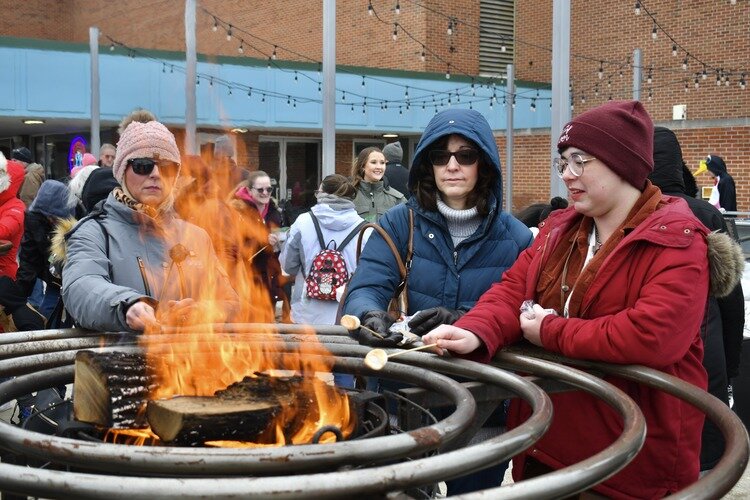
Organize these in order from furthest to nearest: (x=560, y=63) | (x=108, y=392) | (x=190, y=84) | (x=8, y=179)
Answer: (x=190, y=84) < (x=560, y=63) < (x=8, y=179) < (x=108, y=392)

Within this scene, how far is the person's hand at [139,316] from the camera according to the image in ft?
9.86

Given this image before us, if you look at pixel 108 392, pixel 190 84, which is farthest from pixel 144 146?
pixel 190 84

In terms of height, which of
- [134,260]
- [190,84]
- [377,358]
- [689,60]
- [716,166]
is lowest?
[377,358]

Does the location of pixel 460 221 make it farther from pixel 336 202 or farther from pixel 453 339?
pixel 336 202

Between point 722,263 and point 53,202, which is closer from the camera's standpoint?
point 722,263

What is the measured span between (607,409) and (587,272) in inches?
16.4

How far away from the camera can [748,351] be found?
5770 millimetres

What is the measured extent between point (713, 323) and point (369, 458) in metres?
2.54

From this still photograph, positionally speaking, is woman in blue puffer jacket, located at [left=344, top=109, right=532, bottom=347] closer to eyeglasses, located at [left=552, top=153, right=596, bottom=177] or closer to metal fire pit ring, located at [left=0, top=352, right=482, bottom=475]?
eyeglasses, located at [left=552, top=153, right=596, bottom=177]

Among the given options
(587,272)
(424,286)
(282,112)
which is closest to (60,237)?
(424,286)

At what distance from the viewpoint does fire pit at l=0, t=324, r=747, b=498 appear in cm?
170

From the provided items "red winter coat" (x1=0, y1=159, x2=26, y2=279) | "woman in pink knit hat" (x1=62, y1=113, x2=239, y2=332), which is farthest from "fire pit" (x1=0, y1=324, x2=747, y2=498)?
"red winter coat" (x1=0, y1=159, x2=26, y2=279)

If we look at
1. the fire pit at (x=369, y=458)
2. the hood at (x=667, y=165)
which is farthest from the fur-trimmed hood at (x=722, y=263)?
the hood at (x=667, y=165)

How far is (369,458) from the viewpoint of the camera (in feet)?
6.30
